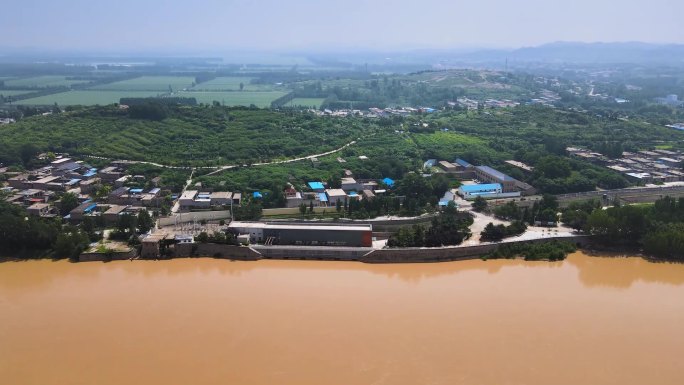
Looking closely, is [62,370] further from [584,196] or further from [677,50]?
[677,50]

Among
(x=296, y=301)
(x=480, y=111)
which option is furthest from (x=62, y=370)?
(x=480, y=111)

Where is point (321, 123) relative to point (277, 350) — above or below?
above

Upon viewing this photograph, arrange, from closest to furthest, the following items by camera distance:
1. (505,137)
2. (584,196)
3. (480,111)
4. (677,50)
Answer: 1. (584,196)
2. (505,137)
3. (480,111)
4. (677,50)

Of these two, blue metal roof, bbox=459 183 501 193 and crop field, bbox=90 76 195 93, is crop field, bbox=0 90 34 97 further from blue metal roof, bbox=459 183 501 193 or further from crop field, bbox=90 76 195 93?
blue metal roof, bbox=459 183 501 193

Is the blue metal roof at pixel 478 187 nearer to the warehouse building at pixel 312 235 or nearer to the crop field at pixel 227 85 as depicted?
the warehouse building at pixel 312 235

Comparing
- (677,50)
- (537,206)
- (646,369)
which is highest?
(677,50)

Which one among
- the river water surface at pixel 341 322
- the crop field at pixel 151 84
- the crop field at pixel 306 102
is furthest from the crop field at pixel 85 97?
the river water surface at pixel 341 322
